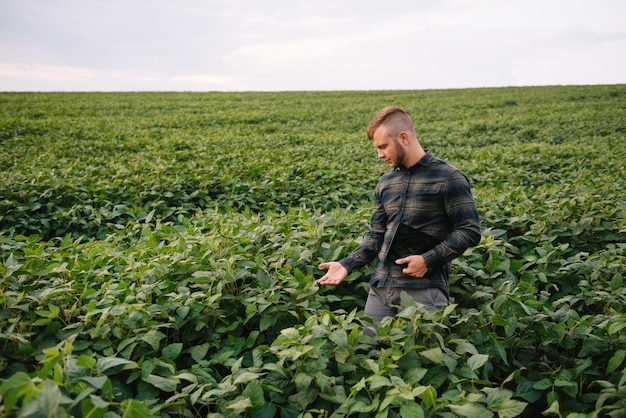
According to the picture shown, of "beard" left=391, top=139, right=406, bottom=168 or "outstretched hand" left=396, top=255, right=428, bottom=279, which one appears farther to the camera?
"beard" left=391, top=139, right=406, bottom=168

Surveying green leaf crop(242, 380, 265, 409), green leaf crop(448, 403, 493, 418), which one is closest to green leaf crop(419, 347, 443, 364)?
green leaf crop(448, 403, 493, 418)

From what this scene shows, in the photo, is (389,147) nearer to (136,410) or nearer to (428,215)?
(428,215)

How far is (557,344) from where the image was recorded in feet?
8.79

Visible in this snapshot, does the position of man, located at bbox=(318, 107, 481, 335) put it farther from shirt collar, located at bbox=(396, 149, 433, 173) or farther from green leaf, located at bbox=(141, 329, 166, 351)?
green leaf, located at bbox=(141, 329, 166, 351)

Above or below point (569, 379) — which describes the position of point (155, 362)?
above

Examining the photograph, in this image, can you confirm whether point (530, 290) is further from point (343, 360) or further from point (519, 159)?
point (519, 159)

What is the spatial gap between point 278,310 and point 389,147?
1293 millimetres

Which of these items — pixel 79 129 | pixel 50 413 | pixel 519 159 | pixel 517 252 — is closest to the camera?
pixel 50 413

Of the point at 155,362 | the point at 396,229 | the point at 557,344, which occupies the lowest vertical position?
the point at 557,344

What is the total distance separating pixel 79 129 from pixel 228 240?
12.9m

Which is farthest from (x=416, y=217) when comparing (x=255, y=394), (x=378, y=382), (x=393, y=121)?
(x=255, y=394)

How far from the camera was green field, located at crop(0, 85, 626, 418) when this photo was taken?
195 cm

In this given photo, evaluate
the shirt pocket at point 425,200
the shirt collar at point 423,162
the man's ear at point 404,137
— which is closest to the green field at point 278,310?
the shirt pocket at point 425,200

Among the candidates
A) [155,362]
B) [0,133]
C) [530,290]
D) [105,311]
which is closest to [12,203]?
[105,311]
